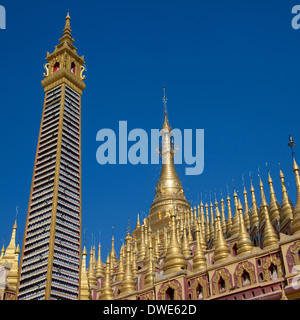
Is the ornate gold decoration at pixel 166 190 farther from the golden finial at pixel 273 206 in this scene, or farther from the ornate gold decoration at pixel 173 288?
the ornate gold decoration at pixel 173 288

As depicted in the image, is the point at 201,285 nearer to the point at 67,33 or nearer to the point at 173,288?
the point at 173,288

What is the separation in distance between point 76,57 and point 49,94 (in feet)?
19.8

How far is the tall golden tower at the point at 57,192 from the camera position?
43.0m

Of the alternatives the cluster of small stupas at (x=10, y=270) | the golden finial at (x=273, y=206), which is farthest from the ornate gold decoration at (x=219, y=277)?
the cluster of small stupas at (x=10, y=270)

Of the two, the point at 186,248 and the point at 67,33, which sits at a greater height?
the point at 67,33

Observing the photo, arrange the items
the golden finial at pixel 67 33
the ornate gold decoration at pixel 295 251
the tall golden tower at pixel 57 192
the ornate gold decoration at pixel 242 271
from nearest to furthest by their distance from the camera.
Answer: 1. the ornate gold decoration at pixel 295 251
2. the ornate gold decoration at pixel 242 271
3. the tall golden tower at pixel 57 192
4. the golden finial at pixel 67 33

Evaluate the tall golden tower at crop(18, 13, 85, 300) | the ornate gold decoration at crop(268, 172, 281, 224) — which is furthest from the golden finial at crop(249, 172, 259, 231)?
the tall golden tower at crop(18, 13, 85, 300)

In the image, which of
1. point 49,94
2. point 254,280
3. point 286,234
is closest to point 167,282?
point 254,280

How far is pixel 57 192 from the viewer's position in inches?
1874

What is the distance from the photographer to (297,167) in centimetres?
3412

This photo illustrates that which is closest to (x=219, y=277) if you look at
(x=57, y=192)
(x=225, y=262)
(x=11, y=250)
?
(x=225, y=262)

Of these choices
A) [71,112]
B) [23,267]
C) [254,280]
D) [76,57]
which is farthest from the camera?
[76,57]

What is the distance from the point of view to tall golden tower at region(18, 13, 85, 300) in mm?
43000
